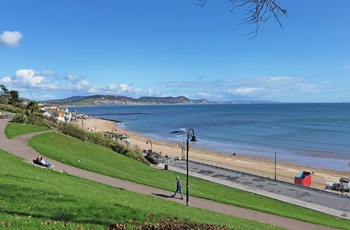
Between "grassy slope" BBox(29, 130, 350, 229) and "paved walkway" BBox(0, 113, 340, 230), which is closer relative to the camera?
"paved walkway" BBox(0, 113, 340, 230)

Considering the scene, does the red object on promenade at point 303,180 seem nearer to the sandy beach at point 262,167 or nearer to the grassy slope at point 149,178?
the sandy beach at point 262,167

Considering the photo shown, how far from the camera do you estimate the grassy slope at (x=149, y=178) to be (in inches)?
688

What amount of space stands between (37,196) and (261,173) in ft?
105

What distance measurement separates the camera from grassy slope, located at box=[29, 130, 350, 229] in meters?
17.5

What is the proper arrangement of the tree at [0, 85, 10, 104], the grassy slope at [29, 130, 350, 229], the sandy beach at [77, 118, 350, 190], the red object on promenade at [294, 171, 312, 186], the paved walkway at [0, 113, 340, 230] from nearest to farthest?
1. the paved walkway at [0, 113, 340, 230]
2. the grassy slope at [29, 130, 350, 229]
3. the red object on promenade at [294, 171, 312, 186]
4. the sandy beach at [77, 118, 350, 190]
5. the tree at [0, 85, 10, 104]

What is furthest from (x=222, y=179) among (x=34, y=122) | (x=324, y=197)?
(x=34, y=122)

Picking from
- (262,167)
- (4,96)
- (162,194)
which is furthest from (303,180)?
(4,96)

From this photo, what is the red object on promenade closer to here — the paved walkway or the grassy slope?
the grassy slope

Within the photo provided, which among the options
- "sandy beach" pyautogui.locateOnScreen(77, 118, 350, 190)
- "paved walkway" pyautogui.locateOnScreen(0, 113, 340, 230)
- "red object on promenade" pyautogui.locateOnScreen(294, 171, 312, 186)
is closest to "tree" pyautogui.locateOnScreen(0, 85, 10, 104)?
"sandy beach" pyautogui.locateOnScreen(77, 118, 350, 190)

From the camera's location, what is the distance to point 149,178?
21.0m

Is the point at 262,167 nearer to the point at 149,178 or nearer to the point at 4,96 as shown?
the point at 149,178

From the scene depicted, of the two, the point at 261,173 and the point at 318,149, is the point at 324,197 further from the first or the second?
the point at 318,149

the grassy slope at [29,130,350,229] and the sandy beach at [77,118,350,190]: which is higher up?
the grassy slope at [29,130,350,229]

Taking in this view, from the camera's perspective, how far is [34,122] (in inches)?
1353
